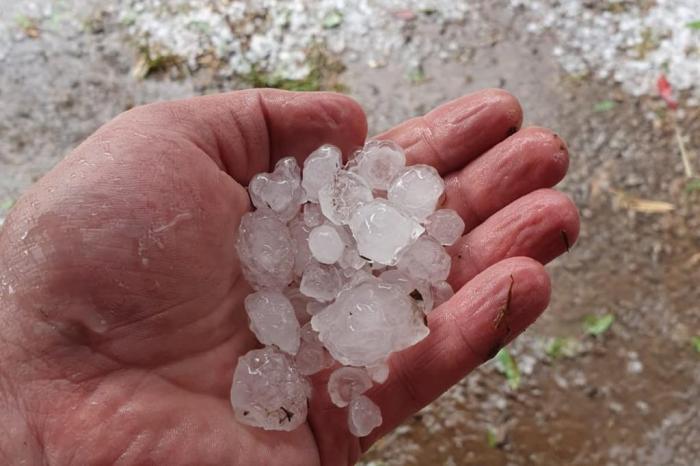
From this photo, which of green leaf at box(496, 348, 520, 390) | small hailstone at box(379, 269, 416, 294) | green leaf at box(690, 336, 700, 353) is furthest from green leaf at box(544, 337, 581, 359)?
small hailstone at box(379, 269, 416, 294)

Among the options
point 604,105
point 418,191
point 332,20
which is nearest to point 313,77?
point 332,20

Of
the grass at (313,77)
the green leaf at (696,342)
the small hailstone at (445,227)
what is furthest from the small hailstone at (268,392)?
the grass at (313,77)

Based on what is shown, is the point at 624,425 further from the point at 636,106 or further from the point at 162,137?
the point at 162,137

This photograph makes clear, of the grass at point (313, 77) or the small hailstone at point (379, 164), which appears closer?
the small hailstone at point (379, 164)

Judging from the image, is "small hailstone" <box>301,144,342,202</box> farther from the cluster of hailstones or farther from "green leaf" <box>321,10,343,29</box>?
"green leaf" <box>321,10,343,29</box>

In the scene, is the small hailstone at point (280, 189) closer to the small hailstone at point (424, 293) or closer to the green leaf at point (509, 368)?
the small hailstone at point (424, 293)

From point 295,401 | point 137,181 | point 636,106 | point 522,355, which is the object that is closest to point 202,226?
point 137,181
